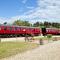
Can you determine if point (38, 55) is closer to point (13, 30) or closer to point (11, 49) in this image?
point (11, 49)

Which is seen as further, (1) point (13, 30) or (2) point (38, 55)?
(1) point (13, 30)

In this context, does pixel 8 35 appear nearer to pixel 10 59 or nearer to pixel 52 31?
pixel 52 31

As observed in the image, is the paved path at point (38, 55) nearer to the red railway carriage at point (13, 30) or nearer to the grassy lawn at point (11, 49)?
Result: the grassy lawn at point (11, 49)

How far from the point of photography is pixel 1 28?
47469mm

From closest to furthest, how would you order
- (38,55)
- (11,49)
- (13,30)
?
(38,55) < (11,49) < (13,30)

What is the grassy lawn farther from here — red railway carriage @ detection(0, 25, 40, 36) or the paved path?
red railway carriage @ detection(0, 25, 40, 36)

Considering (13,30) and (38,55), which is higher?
(13,30)

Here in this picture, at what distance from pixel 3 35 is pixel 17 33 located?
5381mm

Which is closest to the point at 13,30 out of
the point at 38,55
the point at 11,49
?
the point at 11,49

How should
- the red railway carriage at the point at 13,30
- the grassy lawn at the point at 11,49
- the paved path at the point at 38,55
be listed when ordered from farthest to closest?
the red railway carriage at the point at 13,30, the grassy lawn at the point at 11,49, the paved path at the point at 38,55

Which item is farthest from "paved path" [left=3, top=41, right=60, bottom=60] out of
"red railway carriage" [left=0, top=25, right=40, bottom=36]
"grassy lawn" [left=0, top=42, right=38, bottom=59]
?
"red railway carriage" [left=0, top=25, right=40, bottom=36]

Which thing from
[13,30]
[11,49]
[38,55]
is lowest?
[38,55]

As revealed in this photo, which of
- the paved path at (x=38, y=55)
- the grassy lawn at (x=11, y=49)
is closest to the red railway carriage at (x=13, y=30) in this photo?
the grassy lawn at (x=11, y=49)

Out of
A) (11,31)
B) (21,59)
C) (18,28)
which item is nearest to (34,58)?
(21,59)
